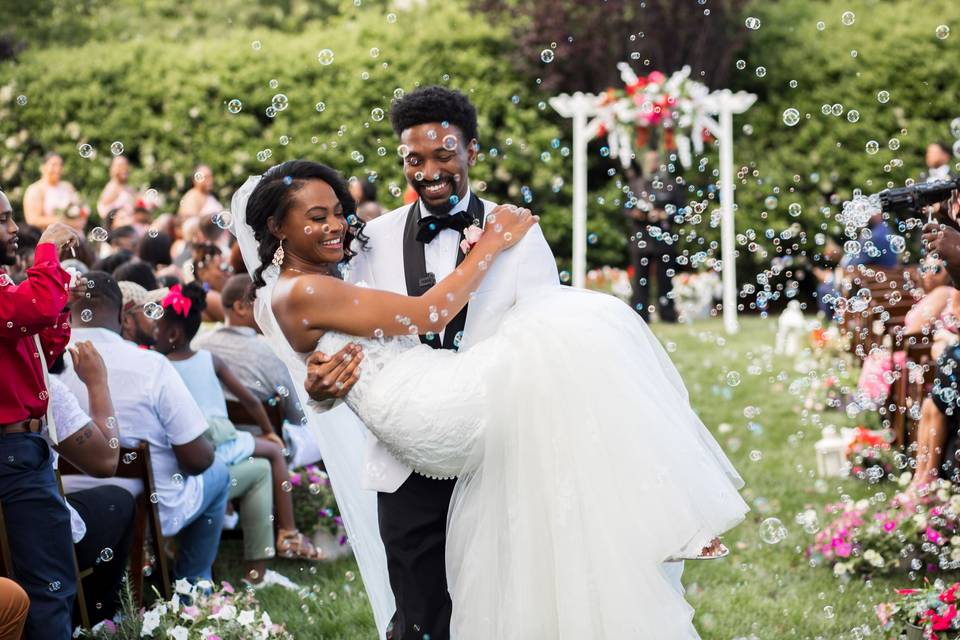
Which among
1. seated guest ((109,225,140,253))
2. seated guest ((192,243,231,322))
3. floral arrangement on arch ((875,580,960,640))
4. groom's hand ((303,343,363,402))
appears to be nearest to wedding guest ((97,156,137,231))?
seated guest ((109,225,140,253))

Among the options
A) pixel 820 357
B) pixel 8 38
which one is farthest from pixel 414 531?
pixel 8 38

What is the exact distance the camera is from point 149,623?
4.02m

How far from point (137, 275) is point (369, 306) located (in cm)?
278

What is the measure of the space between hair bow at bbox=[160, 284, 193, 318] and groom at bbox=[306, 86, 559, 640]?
1.82 meters

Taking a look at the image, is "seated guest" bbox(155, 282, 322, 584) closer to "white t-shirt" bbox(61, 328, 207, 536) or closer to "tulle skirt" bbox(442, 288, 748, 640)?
"white t-shirt" bbox(61, 328, 207, 536)

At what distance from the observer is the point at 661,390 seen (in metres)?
3.37

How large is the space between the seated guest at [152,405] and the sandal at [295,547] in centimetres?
79

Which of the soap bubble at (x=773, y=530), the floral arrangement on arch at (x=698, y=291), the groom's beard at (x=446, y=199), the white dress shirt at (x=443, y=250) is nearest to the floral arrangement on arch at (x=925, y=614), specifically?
the soap bubble at (x=773, y=530)

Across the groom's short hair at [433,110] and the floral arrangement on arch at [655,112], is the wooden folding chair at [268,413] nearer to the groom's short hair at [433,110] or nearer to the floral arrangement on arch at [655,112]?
the groom's short hair at [433,110]

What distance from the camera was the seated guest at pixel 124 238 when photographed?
8523mm

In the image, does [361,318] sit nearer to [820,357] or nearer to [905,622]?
[905,622]

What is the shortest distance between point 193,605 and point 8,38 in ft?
50.2

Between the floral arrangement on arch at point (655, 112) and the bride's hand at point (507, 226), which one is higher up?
the floral arrangement on arch at point (655, 112)

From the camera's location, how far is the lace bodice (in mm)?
3293
